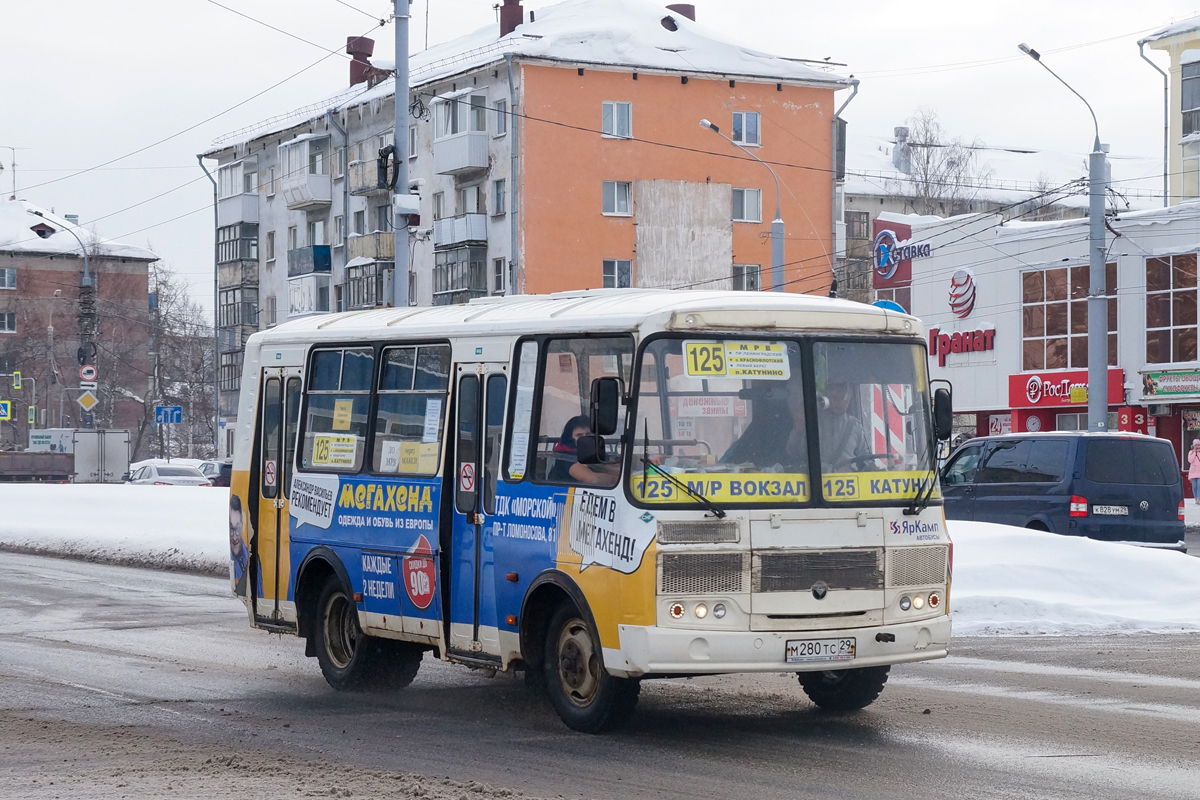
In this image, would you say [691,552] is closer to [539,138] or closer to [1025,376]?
[1025,376]

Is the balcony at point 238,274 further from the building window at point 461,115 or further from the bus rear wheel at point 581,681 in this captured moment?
the bus rear wheel at point 581,681

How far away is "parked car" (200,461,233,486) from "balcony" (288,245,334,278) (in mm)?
16936

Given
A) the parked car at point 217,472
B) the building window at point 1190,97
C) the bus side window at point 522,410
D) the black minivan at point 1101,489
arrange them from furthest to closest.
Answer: the building window at point 1190,97 → the parked car at point 217,472 → the black minivan at point 1101,489 → the bus side window at point 522,410

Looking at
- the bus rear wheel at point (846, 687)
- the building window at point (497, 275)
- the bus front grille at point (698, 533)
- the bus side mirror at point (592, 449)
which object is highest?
the building window at point (497, 275)

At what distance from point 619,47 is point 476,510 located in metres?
49.3

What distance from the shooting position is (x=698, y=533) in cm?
859

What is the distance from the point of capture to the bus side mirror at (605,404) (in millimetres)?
8594

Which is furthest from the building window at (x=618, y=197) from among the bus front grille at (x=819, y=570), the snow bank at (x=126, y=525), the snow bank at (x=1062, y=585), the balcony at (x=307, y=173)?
the bus front grille at (x=819, y=570)

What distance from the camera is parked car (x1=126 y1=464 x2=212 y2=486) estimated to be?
49000mm

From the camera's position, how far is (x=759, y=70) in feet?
195

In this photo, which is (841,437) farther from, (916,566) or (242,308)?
(242,308)

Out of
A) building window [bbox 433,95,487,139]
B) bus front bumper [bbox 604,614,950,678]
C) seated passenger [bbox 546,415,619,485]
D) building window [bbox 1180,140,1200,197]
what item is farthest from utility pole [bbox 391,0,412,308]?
building window [bbox 1180,140,1200,197]

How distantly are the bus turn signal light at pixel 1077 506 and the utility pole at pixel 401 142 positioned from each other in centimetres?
982

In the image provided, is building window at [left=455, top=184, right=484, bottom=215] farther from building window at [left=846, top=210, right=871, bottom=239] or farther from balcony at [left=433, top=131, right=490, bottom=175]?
building window at [left=846, top=210, right=871, bottom=239]
